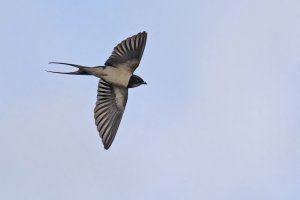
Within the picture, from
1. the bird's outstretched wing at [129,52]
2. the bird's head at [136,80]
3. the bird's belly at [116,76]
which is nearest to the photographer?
the bird's outstretched wing at [129,52]

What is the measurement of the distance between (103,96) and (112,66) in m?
0.68

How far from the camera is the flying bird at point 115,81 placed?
43.3ft

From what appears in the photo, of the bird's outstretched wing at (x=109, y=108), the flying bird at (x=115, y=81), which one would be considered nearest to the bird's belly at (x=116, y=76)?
the flying bird at (x=115, y=81)

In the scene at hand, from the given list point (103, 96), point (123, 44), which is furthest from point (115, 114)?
point (123, 44)

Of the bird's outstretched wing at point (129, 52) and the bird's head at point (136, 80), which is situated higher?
the bird's outstretched wing at point (129, 52)

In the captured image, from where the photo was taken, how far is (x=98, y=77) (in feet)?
44.1

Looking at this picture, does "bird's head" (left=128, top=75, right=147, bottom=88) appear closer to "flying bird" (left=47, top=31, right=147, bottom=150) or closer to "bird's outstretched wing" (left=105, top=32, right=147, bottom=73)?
"flying bird" (left=47, top=31, right=147, bottom=150)

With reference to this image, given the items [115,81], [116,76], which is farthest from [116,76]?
[115,81]

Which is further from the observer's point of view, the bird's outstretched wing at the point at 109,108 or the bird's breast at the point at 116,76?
the bird's outstretched wing at the point at 109,108

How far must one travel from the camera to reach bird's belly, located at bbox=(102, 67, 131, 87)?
524 inches

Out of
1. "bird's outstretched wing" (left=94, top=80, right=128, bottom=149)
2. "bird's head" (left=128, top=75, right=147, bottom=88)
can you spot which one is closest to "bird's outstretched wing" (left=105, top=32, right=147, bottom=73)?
"bird's head" (left=128, top=75, right=147, bottom=88)

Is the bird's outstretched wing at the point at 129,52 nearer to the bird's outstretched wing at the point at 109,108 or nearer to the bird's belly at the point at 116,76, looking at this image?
the bird's belly at the point at 116,76

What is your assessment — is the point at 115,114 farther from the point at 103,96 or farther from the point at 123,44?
the point at 123,44

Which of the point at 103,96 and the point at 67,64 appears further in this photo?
the point at 103,96
